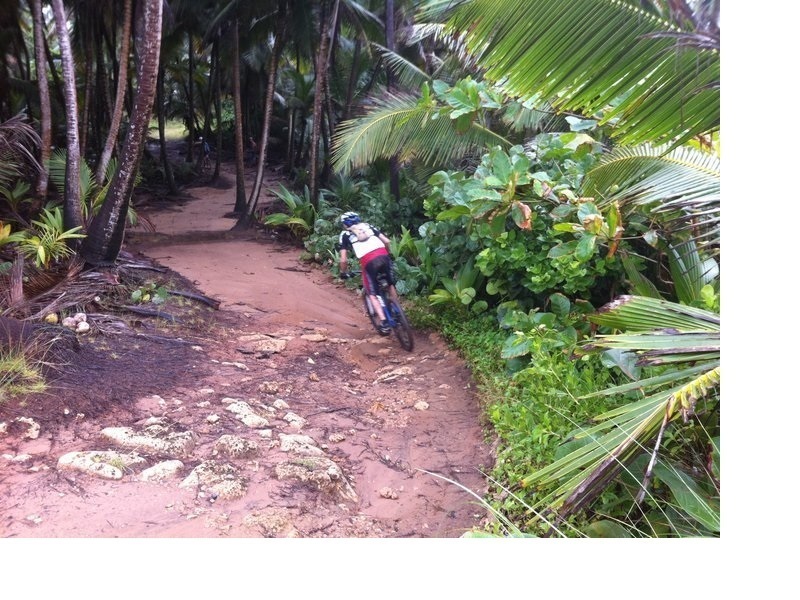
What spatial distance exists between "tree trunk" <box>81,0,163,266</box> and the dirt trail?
87cm

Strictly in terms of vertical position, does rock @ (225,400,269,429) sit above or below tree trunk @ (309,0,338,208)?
below

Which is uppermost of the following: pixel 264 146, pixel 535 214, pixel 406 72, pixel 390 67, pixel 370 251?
pixel 390 67

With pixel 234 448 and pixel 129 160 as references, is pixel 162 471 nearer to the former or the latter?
pixel 234 448

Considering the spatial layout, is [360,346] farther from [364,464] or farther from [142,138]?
[142,138]

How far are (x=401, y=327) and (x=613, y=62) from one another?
3.12 m

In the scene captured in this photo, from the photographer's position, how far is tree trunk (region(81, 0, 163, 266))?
16.5ft

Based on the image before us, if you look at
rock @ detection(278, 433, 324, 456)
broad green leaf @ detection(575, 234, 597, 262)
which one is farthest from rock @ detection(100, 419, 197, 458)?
broad green leaf @ detection(575, 234, 597, 262)

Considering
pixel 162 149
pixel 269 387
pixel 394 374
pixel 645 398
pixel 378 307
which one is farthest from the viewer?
pixel 162 149

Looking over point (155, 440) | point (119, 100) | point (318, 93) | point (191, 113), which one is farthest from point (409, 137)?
point (191, 113)

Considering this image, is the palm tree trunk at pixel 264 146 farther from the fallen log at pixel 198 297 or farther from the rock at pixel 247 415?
the rock at pixel 247 415

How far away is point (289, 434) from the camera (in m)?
3.29

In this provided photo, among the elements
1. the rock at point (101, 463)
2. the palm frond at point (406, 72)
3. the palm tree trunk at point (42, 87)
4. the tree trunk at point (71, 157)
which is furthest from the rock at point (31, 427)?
the palm frond at point (406, 72)

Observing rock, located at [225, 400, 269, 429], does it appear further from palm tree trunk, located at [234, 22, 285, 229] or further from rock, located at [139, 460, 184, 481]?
palm tree trunk, located at [234, 22, 285, 229]
